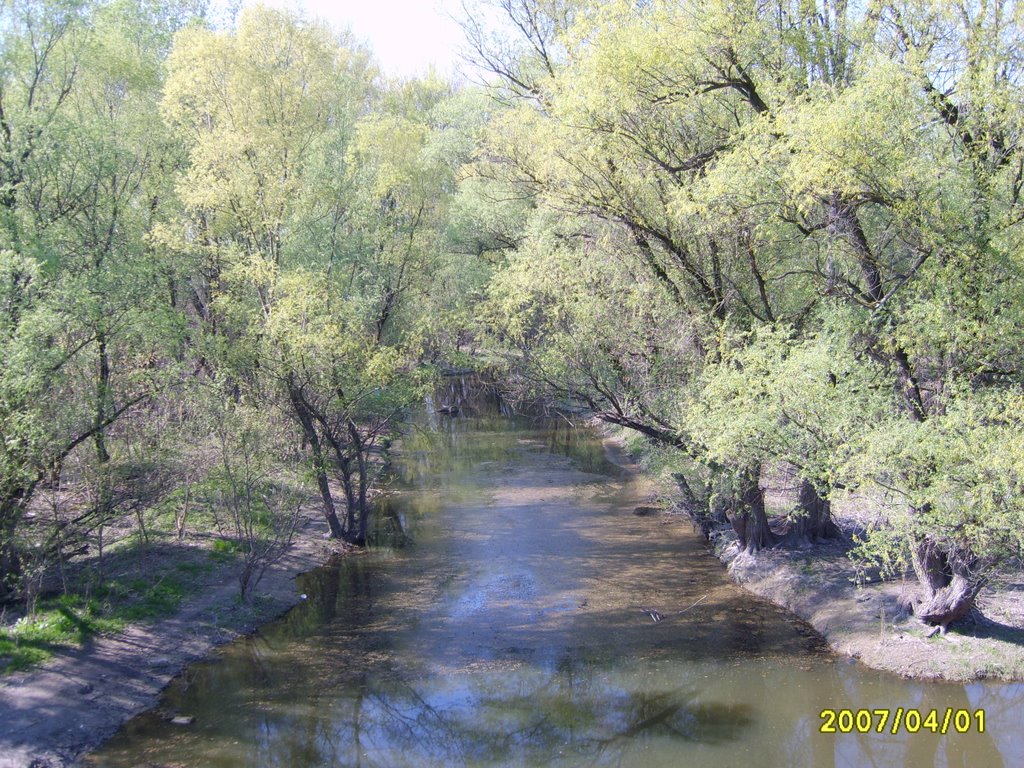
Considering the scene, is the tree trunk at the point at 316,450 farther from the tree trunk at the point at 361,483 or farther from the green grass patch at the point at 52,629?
the green grass patch at the point at 52,629

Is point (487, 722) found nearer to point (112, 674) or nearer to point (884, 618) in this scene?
point (112, 674)

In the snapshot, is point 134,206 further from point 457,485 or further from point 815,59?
point 815,59

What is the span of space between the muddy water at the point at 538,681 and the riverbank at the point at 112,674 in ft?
1.29

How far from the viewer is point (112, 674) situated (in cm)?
1209

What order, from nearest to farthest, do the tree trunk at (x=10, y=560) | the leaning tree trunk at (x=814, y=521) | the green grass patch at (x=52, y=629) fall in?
the green grass patch at (x=52, y=629), the tree trunk at (x=10, y=560), the leaning tree trunk at (x=814, y=521)

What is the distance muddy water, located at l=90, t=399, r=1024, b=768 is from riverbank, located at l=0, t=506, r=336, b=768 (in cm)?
39

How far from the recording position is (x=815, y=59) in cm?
1409

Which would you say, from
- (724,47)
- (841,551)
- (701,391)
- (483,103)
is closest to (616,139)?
(724,47)

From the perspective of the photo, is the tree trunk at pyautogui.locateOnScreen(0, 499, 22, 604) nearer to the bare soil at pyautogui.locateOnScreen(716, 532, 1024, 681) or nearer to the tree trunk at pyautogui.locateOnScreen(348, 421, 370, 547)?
the tree trunk at pyautogui.locateOnScreen(348, 421, 370, 547)

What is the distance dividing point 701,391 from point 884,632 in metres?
5.09

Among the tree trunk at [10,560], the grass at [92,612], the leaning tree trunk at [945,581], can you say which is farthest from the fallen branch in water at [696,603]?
the tree trunk at [10,560]

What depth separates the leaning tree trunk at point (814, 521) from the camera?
16422 mm

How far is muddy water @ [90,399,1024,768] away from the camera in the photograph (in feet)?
34.5
